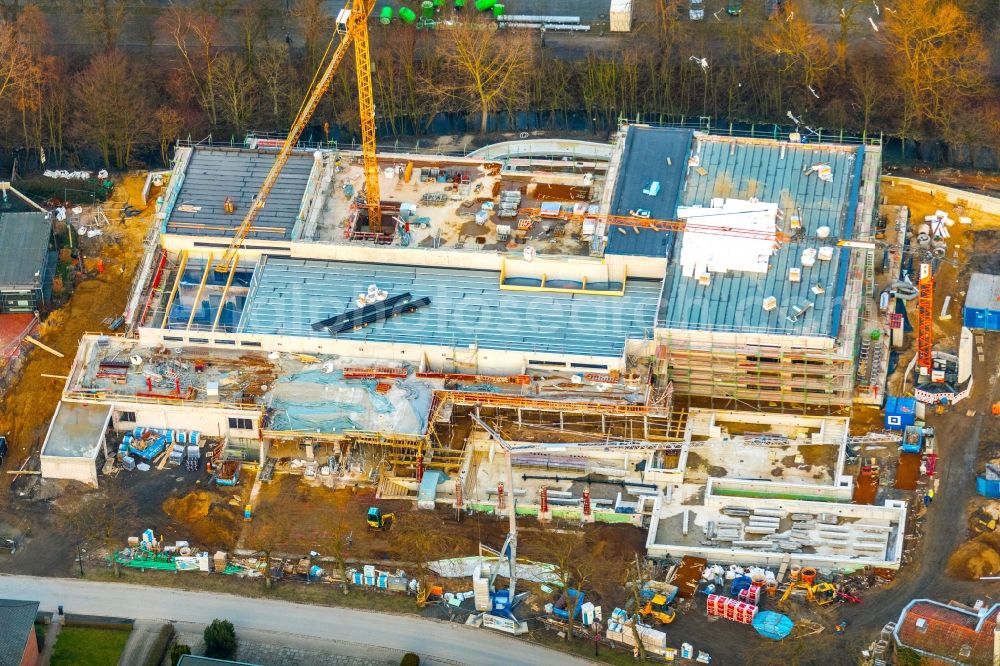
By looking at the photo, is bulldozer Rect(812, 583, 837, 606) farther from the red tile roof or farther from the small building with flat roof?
the small building with flat roof

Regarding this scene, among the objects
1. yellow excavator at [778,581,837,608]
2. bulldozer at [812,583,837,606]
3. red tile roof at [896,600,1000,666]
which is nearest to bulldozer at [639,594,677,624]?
yellow excavator at [778,581,837,608]

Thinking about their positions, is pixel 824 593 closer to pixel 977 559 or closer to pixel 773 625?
pixel 773 625

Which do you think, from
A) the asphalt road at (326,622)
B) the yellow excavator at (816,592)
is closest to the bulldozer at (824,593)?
the yellow excavator at (816,592)

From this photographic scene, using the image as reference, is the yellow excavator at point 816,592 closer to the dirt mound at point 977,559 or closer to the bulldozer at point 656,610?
the bulldozer at point 656,610

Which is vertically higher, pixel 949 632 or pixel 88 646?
pixel 949 632

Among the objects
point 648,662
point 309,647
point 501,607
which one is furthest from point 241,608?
point 648,662

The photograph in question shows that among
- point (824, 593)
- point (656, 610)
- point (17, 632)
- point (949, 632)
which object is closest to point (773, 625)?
point (824, 593)

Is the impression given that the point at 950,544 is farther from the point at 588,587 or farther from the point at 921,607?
the point at 588,587
